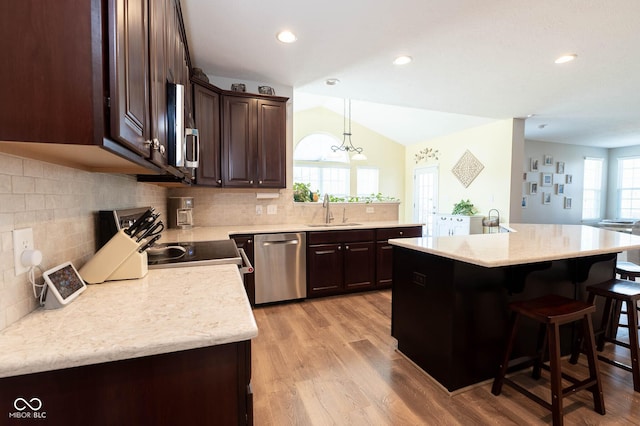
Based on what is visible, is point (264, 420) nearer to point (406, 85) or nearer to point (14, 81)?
point (14, 81)

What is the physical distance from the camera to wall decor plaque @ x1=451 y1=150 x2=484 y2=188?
5.97m

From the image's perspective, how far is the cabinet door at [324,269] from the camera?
3.36 meters

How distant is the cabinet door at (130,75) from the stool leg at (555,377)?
209 centimetres

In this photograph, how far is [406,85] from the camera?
370 centimetres

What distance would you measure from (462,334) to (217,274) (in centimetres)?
151

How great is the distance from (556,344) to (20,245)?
2.34 meters

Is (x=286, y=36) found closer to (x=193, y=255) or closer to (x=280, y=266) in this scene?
(x=193, y=255)

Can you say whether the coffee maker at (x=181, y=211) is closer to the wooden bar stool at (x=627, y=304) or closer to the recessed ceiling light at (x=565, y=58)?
the wooden bar stool at (x=627, y=304)

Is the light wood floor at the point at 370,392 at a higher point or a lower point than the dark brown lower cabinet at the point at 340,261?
lower

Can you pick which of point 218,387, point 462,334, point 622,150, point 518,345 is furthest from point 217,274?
point 622,150

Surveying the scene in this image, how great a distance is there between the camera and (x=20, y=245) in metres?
0.89

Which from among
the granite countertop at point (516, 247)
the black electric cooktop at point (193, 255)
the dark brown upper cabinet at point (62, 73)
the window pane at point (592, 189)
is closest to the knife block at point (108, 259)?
the black electric cooktop at point (193, 255)

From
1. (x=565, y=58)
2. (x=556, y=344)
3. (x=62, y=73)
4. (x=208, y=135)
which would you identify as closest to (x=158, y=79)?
(x=62, y=73)

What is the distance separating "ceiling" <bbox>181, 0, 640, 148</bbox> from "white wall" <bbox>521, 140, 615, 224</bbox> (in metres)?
2.55
